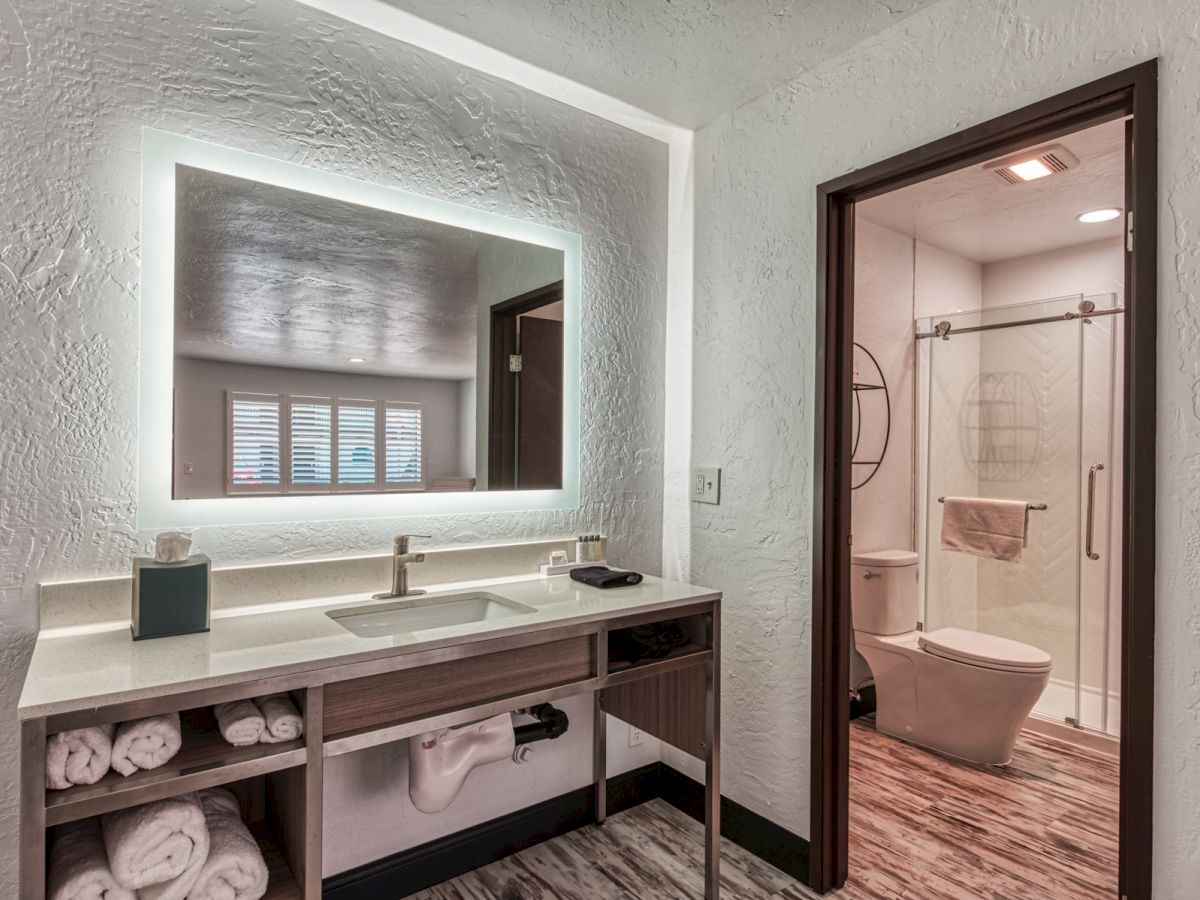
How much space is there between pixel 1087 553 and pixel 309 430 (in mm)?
3318

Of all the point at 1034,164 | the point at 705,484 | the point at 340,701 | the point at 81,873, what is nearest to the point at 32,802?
the point at 81,873

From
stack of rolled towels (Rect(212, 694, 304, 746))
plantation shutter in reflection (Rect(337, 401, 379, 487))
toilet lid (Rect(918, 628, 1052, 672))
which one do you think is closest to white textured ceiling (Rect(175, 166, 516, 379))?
plantation shutter in reflection (Rect(337, 401, 379, 487))

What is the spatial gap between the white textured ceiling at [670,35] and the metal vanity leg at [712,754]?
1497mm

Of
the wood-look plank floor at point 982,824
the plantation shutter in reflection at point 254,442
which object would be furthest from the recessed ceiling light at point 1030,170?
the plantation shutter in reflection at point 254,442

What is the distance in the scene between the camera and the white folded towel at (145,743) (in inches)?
44.4

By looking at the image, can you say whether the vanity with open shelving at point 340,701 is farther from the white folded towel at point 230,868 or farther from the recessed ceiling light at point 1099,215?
the recessed ceiling light at point 1099,215

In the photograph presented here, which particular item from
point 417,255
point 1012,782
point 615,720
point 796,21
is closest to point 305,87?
point 417,255

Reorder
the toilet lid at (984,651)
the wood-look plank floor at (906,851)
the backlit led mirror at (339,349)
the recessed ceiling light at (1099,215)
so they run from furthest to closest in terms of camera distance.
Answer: the recessed ceiling light at (1099,215) → the toilet lid at (984,651) → the wood-look plank floor at (906,851) → the backlit led mirror at (339,349)

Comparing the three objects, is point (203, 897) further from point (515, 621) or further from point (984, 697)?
point (984, 697)

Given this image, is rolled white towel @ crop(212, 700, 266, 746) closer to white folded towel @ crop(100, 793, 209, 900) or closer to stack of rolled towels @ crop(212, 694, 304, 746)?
stack of rolled towels @ crop(212, 694, 304, 746)

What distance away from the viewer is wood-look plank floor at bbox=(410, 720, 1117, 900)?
1.93 metres

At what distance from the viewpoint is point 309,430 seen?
1.78 meters

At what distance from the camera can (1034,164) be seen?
2.54m

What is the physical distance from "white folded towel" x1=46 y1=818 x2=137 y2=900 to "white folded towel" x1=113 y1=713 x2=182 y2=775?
0.17m
